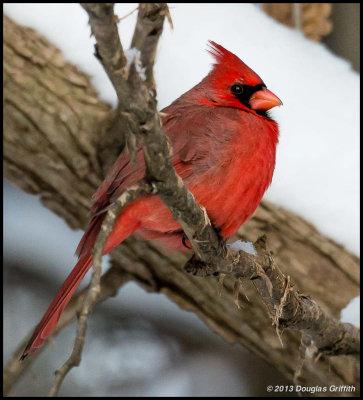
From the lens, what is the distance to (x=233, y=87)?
7.14ft

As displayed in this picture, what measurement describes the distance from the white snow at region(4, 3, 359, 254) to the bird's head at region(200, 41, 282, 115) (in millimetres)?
481

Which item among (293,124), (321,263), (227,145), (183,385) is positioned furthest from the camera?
(183,385)

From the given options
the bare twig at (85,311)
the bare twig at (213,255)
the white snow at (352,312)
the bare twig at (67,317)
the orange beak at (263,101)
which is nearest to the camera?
the bare twig at (85,311)

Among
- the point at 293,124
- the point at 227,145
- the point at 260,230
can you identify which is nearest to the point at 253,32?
the point at 293,124

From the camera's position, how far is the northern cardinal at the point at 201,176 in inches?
75.6

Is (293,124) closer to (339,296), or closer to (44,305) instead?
(339,296)

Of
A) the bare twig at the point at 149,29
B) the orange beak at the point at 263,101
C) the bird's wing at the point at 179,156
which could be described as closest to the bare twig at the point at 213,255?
the bare twig at the point at 149,29

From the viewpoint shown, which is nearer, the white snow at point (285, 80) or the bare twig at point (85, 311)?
the bare twig at point (85, 311)

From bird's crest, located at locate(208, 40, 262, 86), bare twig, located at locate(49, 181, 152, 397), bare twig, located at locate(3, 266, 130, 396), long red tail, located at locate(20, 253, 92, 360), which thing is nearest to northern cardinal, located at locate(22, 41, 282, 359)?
long red tail, located at locate(20, 253, 92, 360)

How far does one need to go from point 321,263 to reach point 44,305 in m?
1.57

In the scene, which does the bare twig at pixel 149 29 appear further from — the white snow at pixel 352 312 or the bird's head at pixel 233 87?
the white snow at pixel 352 312

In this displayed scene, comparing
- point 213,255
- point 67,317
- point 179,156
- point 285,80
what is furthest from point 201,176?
point 285,80

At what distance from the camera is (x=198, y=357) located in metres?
3.54

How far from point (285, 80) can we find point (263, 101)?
83cm
